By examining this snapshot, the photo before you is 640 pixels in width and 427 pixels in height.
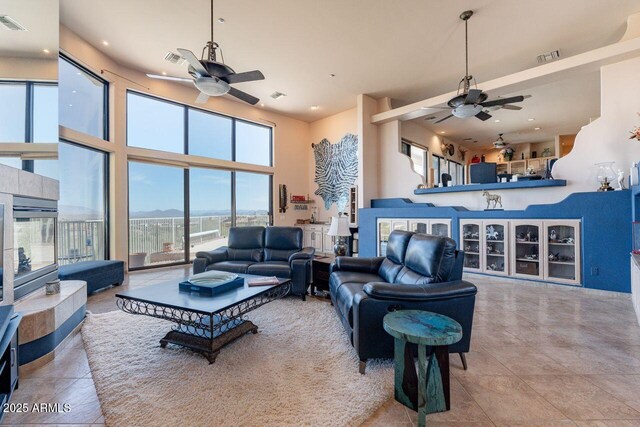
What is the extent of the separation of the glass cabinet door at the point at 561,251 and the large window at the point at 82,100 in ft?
24.8

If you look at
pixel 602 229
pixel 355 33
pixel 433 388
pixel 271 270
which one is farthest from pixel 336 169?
pixel 433 388

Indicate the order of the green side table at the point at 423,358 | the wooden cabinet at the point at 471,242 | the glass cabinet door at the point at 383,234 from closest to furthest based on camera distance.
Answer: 1. the green side table at the point at 423,358
2. the wooden cabinet at the point at 471,242
3. the glass cabinet door at the point at 383,234

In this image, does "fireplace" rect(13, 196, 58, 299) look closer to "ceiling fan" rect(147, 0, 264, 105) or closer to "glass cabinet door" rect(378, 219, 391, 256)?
"ceiling fan" rect(147, 0, 264, 105)

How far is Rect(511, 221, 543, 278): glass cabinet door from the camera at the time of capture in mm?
4496

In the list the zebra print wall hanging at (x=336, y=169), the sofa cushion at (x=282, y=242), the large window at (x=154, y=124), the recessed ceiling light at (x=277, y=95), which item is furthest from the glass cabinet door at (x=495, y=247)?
the large window at (x=154, y=124)

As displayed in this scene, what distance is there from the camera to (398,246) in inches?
126

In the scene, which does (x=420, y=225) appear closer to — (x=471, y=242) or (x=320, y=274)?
(x=471, y=242)

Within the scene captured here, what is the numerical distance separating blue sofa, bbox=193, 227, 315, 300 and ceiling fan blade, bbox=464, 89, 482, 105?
9.94 ft

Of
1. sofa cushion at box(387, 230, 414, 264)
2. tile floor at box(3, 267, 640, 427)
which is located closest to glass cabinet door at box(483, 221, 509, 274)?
tile floor at box(3, 267, 640, 427)

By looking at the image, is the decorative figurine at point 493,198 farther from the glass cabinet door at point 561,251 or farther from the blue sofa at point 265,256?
the blue sofa at point 265,256

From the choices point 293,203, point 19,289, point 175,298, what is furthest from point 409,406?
point 293,203

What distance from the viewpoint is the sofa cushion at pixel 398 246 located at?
3.09 metres

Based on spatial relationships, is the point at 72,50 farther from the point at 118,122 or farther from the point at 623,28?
the point at 623,28

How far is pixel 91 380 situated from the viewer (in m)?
2.00
